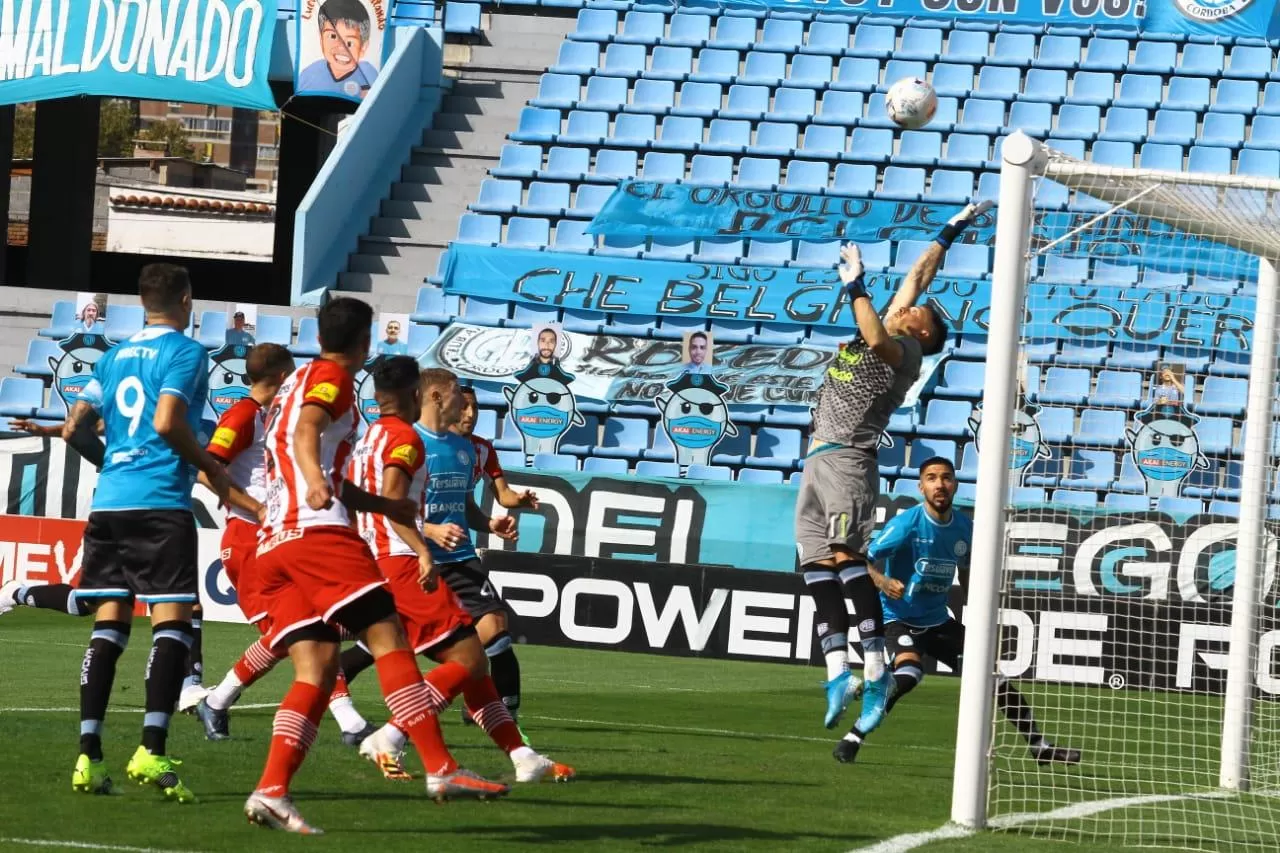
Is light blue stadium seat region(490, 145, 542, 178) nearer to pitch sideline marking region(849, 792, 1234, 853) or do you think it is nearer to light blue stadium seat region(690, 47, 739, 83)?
light blue stadium seat region(690, 47, 739, 83)

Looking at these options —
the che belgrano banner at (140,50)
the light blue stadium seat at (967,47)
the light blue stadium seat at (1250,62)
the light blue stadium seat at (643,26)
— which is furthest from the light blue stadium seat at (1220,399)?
the che belgrano banner at (140,50)

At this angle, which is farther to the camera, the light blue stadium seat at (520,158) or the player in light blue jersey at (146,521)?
the light blue stadium seat at (520,158)

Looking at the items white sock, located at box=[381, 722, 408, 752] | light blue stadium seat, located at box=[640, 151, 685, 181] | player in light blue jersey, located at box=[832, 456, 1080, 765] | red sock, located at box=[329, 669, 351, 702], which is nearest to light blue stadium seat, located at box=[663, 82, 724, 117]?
light blue stadium seat, located at box=[640, 151, 685, 181]

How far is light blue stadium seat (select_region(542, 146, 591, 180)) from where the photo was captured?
22.2 meters

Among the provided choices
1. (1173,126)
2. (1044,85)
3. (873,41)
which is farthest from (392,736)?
(873,41)

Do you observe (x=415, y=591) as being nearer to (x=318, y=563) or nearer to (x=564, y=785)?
(x=564, y=785)

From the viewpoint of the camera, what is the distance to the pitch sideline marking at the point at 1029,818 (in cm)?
627

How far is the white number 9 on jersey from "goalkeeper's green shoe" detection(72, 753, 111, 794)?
120 centimetres

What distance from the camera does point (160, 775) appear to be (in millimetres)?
6527

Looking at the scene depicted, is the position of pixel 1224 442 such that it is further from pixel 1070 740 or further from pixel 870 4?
pixel 870 4

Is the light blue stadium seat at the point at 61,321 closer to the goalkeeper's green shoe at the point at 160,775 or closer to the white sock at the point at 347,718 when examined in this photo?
the white sock at the point at 347,718

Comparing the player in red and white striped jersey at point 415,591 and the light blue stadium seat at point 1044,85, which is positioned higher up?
the light blue stadium seat at point 1044,85

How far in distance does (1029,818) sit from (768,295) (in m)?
13.4

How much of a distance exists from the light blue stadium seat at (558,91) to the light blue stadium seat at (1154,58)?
6856 mm
